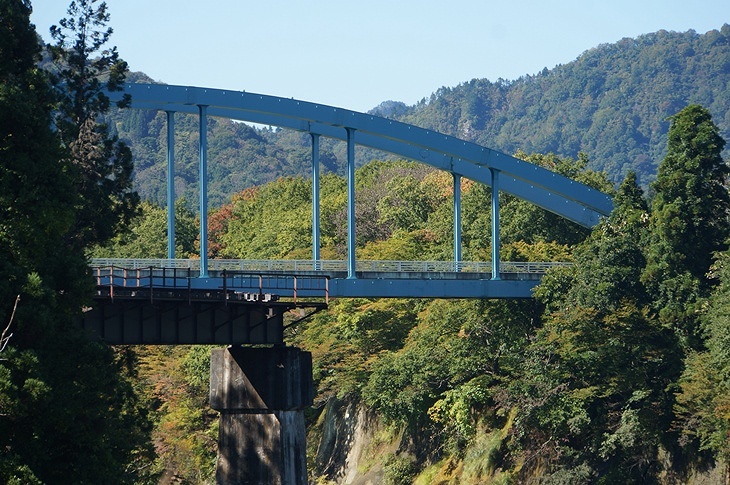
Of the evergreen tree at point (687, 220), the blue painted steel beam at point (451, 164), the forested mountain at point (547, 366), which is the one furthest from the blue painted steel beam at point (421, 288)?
the blue painted steel beam at point (451, 164)

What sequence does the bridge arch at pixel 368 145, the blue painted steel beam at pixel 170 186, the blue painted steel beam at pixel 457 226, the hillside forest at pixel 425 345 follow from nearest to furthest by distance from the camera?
the hillside forest at pixel 425 345
the blue painted steel beam at pixel 170 186
the bridge arch at pixel 368 145
the blue painted steel beam at pixel 457 226

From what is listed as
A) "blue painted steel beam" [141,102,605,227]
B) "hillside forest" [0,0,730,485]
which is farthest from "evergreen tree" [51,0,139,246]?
"blue painted steel beam" [141,102,605,227]

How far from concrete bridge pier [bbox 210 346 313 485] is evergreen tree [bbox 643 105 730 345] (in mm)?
15372

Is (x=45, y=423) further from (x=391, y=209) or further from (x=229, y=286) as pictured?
(x=391, y=209)

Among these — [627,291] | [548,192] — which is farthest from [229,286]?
[548,192]

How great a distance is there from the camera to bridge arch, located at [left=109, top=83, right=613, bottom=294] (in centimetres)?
5378

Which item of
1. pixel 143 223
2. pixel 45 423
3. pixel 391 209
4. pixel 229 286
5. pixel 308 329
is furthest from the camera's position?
pixel 143 223

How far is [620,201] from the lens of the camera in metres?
58.6

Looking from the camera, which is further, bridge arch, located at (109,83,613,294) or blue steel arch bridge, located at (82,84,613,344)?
bridge arch, located at (109,83,613,294)

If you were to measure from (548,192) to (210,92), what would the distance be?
16047 millimetres

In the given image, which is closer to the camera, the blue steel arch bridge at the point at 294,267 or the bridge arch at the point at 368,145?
the blue steel arch bridge at the point at 294,267

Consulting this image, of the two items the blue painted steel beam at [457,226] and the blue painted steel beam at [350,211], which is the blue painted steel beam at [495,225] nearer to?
the blue painted steel beam at [457,226]

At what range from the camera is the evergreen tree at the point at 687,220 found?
51.2 metres

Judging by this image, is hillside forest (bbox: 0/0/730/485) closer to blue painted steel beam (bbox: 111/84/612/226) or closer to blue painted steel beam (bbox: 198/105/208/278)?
blue painted steel beam (bbox: 111/84/612/226)
